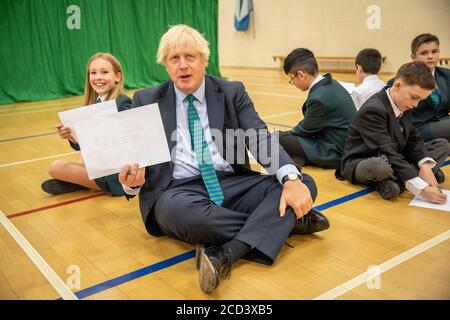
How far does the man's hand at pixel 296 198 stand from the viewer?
181cm

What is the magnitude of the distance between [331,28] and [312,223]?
27.6 ft

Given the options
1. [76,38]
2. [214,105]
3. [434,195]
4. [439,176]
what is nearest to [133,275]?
[214,105]

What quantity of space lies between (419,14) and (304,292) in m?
7.84

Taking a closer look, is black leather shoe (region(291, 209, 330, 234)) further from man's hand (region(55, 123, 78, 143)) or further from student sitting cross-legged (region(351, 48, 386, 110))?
student sitting cross-legged (region(351, 48, 386, 110))

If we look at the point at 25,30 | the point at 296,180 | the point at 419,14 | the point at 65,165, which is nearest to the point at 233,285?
the point at 296,180

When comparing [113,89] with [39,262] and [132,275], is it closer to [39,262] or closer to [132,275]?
[39,262]

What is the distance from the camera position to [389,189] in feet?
8.27

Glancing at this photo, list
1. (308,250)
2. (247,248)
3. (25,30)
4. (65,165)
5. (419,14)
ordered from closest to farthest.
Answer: (247,248) < (308,250) < (65,165) < (25,30) < (419,14)

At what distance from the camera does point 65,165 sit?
280cm

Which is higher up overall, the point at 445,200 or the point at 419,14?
the point at 419,14

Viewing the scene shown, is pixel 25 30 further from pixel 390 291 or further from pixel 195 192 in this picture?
pixel 390 291

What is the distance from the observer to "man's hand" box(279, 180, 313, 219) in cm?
181

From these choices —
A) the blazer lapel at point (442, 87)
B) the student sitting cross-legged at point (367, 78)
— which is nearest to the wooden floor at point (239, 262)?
the blazer lapel at point (442, 87)

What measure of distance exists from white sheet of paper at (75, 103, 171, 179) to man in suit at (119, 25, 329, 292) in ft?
0.22
